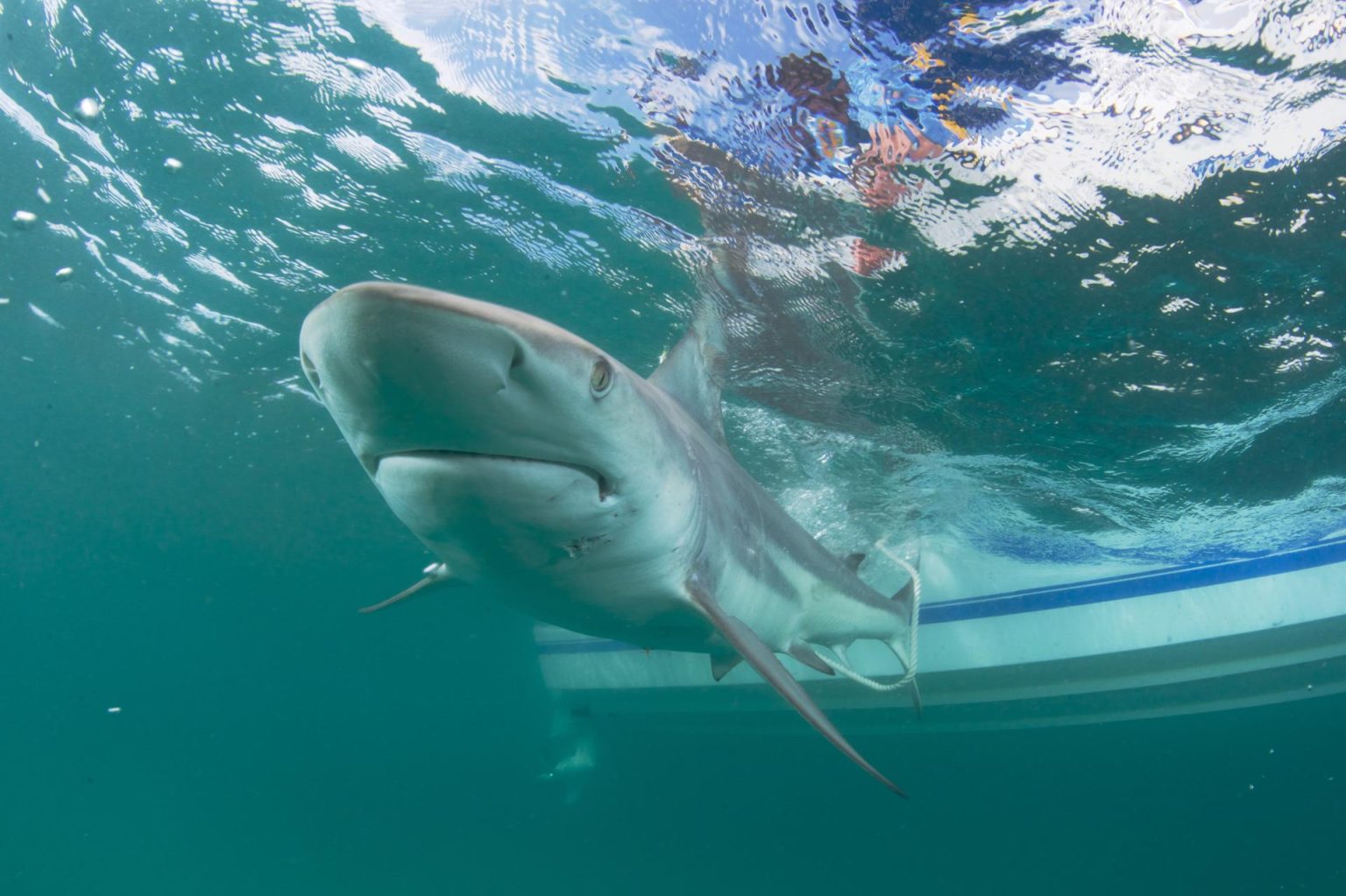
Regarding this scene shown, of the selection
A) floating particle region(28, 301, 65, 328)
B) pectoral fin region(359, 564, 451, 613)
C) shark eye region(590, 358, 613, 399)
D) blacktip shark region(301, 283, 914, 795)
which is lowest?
floating particle region(28, 301, 65, 328)

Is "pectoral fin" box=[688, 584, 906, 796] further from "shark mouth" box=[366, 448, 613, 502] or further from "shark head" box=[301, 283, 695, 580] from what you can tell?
"shark mouth" box=[366, 448, 613, 502]

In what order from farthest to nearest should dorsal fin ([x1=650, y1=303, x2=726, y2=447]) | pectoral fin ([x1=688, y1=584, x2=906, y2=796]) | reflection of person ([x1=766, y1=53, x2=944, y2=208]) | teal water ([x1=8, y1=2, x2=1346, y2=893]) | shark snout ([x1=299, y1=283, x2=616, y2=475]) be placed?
teal water ([x1=8, y1=2, x2=1346, y2=893]) → reflection of person ([x1=766, y1=53, x2=944, y2=208]) → dorsal fin ([x1=650, y1=303, x2=726, y2=447]) → pectoral fin ([x1=688, y1=584, x2=906, y2=796]) → shark snout ([x1=299, y1=283, x2=616, y2=475])

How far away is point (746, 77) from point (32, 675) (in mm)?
92005

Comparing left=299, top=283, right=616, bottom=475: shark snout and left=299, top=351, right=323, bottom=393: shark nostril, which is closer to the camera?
left=299, top=283, right=616, bottom=475: shark snout

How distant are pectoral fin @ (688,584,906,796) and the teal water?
175 inches

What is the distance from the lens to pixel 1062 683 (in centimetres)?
1446

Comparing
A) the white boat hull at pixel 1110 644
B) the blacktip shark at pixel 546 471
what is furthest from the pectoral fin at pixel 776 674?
the white boat hull at pixel 1110 644

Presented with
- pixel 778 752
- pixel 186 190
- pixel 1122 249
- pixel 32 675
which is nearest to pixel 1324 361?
pixel 1122 249

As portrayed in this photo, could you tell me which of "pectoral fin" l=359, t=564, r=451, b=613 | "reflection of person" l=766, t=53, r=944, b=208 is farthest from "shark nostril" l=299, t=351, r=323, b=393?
"reflection of person" l=766, t=53, r=944, b=208

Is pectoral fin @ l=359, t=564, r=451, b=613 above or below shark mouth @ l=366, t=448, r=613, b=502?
below

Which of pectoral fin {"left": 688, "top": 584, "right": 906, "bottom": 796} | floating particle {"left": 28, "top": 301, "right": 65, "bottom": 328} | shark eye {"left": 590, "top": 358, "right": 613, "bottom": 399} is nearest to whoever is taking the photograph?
shark eye {"left": 590, "top": 358, "right": 613, "bottom": 399}

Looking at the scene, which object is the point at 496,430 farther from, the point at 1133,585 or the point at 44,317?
the point at 44,317

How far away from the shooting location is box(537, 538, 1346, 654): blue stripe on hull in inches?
519

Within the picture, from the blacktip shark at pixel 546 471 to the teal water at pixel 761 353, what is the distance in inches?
163
